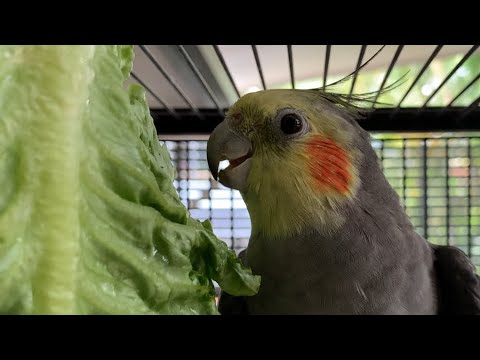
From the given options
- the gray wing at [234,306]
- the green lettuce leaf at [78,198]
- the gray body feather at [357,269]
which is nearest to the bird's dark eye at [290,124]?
the gray body feather at [357,269]

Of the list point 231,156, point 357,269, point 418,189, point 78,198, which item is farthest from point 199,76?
point 418,189

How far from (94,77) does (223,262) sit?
206 mm

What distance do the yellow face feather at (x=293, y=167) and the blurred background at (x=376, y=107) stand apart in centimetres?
13

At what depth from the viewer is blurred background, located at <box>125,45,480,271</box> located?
1040 mm

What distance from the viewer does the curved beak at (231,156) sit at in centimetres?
88

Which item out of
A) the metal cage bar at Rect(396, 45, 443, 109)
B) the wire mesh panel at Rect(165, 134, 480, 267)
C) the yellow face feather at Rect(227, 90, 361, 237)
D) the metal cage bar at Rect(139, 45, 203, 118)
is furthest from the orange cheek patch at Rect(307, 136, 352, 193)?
the wire mesh panel at Rect(165, 134, 480, 267)

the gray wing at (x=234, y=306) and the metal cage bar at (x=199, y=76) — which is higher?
the metal cage bar at (x=199, y=76)

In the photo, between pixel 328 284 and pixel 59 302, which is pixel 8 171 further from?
pixel 328 284

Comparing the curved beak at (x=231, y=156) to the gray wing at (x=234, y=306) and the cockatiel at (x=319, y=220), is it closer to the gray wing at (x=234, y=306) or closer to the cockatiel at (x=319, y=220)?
the cockatiel at (x=319, y=220)
